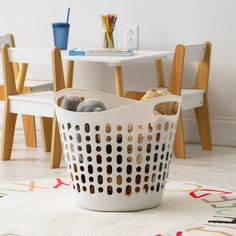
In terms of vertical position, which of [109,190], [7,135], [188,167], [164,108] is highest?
[164,108]

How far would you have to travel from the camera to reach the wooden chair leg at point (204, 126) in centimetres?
319

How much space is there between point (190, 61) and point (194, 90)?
184 millimetres

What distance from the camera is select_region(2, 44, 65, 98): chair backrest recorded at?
2.72 metres

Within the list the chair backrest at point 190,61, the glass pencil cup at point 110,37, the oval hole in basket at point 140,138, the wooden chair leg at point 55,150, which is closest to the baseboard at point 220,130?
the chair backrest at point 190,61

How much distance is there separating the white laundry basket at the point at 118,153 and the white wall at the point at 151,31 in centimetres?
142

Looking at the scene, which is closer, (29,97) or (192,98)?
(29,97)

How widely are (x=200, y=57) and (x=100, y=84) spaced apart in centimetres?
71

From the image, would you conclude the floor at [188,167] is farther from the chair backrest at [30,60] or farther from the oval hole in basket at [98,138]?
the oval hole in basket at [98,138]

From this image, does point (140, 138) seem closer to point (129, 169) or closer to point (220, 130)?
point (129, 169)

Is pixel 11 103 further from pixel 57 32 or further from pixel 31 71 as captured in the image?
pixel 31 71

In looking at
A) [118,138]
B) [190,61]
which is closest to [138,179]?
[118,138]

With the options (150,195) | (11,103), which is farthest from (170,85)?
(150,195)

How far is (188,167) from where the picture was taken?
9.24ft

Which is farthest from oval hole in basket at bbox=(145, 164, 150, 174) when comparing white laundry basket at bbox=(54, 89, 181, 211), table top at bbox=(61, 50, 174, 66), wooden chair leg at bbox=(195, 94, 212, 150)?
wooden chair leg at bbox=(195, 94, 212, 150)
